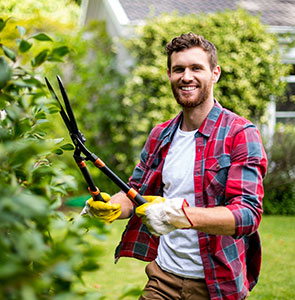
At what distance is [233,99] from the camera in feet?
26.5

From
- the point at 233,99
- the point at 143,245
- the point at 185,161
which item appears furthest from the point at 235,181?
the point at 233,99

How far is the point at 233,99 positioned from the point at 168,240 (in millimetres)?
5728

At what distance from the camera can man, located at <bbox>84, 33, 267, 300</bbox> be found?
222 centimetres

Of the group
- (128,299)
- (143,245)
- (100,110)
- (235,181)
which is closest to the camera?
(235,181)

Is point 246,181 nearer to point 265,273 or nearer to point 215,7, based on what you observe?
point 265,273

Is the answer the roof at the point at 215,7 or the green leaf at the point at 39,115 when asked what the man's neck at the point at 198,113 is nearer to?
the green leaf at the point at 39,115

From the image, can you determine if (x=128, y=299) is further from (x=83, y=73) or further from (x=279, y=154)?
(x=83, y=73)

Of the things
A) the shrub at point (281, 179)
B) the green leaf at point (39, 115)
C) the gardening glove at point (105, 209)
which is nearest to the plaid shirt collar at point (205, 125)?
the gardening glove at point (105, 209)

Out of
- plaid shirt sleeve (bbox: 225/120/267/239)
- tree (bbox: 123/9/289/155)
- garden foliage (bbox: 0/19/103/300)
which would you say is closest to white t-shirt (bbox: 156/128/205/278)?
plaid shirt sleeve (bbox: 225/120/267/239)

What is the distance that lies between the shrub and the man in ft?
18.2

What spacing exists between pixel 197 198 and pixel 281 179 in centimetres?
598

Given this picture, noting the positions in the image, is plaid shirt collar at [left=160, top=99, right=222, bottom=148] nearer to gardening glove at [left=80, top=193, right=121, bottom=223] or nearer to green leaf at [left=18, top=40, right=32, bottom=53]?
gardening glove at [left=80, top=193, right=121, bottom=223]

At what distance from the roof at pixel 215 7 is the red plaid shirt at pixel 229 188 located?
7023 millimetres

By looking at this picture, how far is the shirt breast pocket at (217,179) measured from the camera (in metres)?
2.47
